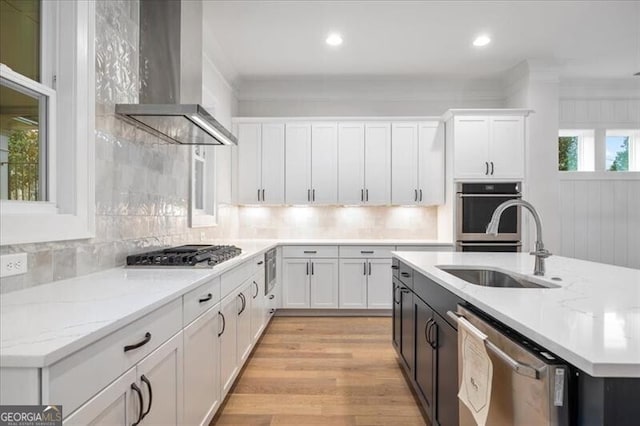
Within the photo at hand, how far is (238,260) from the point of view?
96.0 inches

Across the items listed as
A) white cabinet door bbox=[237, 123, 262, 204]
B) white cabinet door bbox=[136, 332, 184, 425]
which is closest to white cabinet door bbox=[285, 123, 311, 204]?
white cabinet door bbox=[237, 123, 262, 204]

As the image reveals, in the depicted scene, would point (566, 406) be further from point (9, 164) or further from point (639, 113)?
point (639, 113)

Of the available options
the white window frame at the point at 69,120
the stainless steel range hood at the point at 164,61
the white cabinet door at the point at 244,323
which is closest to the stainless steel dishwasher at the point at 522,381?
the white cabinet door at the point at 244,323

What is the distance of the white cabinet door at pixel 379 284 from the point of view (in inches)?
172

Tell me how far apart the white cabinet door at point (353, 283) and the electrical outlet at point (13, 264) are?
11.1ft

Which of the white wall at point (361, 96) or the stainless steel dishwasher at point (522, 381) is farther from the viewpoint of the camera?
the white wall at point (361, 96)

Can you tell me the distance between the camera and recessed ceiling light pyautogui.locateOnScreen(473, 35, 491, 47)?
3.75m

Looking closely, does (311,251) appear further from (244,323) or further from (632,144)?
(632,144)

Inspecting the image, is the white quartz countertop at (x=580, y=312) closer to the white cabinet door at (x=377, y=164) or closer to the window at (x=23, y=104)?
the window at (x=23, y=104)

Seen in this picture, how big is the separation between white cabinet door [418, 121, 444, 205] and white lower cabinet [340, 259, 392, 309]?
107 centimetres

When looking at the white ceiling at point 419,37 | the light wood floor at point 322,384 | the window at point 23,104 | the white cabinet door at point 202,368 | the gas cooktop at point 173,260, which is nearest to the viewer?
the window at point 23,104

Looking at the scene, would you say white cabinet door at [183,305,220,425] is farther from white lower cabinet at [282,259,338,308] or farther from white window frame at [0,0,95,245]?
white lower cabinet at [282,259,338,308]

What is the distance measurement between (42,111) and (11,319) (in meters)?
1.07

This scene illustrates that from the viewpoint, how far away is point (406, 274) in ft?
8.27
